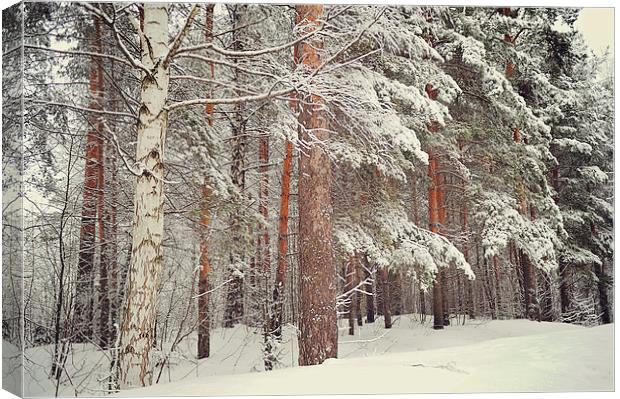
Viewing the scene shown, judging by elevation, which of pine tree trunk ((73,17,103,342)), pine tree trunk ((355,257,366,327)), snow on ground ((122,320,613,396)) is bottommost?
snow on ground ((122,320,613,396))

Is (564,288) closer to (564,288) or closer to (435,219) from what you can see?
(564,288)

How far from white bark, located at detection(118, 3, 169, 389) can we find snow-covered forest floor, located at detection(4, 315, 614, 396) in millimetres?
249

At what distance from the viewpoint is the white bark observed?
5.79 metres

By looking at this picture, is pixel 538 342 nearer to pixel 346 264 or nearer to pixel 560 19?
pixel 346 264

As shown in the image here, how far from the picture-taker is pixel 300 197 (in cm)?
653

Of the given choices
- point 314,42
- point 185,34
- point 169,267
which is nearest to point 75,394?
point 169,267

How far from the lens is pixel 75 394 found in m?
5.80

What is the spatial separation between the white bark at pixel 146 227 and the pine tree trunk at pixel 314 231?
1.30 meters

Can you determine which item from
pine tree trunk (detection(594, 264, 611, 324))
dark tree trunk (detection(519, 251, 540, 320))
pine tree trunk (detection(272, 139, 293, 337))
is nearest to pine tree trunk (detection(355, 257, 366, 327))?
pine tree trunk (detection(272, 139, 293, 337))

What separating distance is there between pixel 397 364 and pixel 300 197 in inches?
68.4

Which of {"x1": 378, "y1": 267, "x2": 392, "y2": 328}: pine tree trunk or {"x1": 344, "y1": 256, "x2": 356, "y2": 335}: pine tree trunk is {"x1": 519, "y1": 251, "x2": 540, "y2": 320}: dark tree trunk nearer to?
{"x1": 378, "y1": 267, "x2": 392, "y2": 328}: pine tree trunk

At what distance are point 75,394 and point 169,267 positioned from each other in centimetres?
129

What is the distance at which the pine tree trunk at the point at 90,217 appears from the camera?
19.7 ft

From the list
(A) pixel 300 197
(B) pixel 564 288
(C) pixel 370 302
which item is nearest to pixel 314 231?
(A) pixel 300 197
